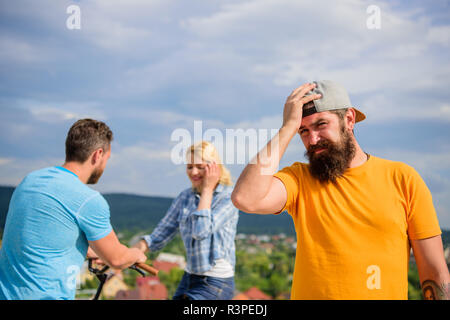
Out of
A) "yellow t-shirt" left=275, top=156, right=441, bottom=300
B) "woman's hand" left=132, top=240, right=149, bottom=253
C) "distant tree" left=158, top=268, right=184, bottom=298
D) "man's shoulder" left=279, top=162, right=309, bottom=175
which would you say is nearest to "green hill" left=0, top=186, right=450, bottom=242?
"distant tree" left=158, top=268, right=184, bottom=298

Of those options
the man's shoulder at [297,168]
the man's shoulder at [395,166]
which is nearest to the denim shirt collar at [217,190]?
the man's shoulder at [297,168]

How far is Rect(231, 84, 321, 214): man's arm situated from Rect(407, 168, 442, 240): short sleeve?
51cm

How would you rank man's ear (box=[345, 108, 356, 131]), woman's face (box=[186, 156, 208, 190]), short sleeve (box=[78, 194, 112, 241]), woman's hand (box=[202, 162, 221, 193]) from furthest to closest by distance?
woman's face (box=[186, 156, 208, 190]), woman's hand (box=[202, 162, 221, 193]), short sleeve (box=[78, 194, 112, 241]), man's ear (box=[345, 108, 356, 131])

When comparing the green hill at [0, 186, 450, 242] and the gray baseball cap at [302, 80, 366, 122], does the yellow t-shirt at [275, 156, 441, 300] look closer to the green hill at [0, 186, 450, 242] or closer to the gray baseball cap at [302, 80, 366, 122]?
the gray baseball cap at [302, 80, 366, 122]

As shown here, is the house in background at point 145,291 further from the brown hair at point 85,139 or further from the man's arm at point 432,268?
the man's arm at point 432,268

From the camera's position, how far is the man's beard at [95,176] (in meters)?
2.37

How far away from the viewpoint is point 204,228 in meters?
2.97

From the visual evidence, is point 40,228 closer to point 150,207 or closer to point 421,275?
point 421,275

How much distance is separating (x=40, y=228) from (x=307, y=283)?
1.31m

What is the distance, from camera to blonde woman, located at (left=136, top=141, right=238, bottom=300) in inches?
117

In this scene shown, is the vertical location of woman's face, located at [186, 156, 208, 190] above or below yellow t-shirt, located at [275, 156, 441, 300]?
above
